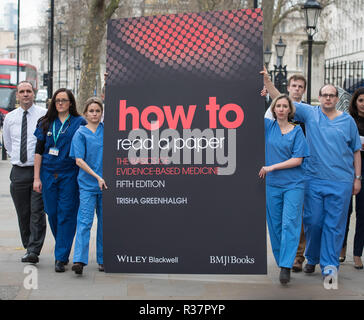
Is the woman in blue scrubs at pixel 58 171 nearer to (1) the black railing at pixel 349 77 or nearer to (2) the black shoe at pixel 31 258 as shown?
(2) the black shoe at pixel 31 258

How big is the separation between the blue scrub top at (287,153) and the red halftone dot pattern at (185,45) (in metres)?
0.80

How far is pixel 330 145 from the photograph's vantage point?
6.64 meters

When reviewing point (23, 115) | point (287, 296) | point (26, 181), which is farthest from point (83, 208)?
point (287, 296)

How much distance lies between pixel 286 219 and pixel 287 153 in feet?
1.97

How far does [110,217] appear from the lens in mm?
6344

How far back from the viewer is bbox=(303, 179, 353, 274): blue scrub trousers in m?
6.57

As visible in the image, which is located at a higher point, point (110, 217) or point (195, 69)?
point (195, 69)

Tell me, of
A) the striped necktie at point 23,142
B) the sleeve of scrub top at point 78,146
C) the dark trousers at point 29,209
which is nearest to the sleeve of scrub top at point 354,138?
the sleeve of scrub top at point 78,146

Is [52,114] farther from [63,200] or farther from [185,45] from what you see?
[185,45]

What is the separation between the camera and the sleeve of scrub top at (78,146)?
6.77 metres

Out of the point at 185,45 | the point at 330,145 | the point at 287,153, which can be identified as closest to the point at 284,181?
the point at 287,153

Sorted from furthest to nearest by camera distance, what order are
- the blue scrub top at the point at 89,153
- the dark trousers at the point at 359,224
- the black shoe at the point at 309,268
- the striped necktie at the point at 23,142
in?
the striped necktie at the point at 23,142 → the dark trousers at the point at 359,224 → the black shoe at the point at 309,268 → the blue scrub top at the point at 89,153

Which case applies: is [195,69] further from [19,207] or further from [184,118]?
[19,207]

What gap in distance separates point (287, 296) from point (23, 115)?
3514 mm
